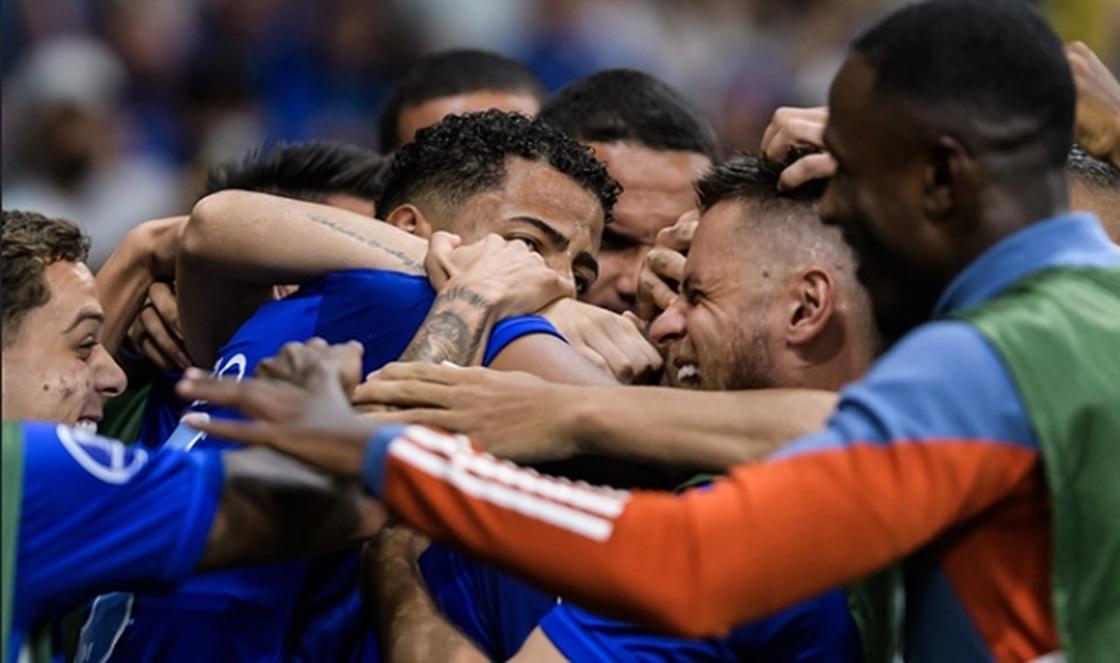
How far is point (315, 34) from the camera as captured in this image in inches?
345

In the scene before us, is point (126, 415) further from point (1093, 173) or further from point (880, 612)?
point (1093, 173)

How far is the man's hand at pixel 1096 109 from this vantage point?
13.4 ft

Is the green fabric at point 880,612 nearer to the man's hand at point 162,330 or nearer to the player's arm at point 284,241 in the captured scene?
the player's arm at point 284,241

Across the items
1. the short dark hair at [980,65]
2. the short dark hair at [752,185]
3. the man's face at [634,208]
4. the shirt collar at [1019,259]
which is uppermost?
the short dark hair at [980,65]

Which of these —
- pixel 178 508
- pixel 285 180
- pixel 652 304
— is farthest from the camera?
pixel 285 180

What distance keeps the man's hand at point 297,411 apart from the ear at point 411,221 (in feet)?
4.52

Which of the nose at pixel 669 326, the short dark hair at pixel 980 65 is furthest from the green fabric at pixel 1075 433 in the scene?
the nose at pixel 669 326

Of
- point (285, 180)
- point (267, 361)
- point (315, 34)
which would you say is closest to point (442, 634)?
point (267, 361)

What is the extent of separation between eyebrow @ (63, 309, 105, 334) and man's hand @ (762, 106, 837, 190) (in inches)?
54.0

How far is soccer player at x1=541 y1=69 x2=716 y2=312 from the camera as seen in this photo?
213 inches

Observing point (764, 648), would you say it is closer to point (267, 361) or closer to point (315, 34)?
point (267, 361)

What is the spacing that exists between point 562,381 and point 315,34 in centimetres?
561

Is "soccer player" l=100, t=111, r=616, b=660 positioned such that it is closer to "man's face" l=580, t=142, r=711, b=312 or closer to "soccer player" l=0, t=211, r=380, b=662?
"soccer player" l=0, t=211, r=380, b=662

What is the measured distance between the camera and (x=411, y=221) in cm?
421
